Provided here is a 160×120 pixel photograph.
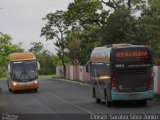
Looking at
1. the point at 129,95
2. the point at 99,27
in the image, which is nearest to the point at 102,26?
the point at 99,27

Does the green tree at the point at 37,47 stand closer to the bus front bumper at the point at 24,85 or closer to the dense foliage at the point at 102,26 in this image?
the dense foliage at the point at 102,26

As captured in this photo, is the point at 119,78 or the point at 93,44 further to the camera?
the point at 93,44

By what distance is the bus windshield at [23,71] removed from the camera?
4616cm

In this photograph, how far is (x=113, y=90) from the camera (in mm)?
26672

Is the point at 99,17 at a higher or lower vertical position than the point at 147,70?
higher

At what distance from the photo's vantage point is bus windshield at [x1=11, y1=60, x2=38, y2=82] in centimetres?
4616

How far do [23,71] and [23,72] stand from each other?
8cm

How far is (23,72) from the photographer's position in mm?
46094

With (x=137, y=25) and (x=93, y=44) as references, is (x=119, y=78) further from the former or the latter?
(x=93, y=44)

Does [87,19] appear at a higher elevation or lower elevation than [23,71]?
higher

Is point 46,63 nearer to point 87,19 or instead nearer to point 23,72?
point 87,19

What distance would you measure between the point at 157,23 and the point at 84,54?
22.2m

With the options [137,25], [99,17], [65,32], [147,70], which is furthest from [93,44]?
[147,70]

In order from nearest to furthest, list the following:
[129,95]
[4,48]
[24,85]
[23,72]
Result: [129,95], [24,85], [23,72], [4,48]
